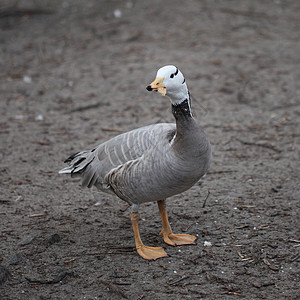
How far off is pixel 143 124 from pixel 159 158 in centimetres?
335

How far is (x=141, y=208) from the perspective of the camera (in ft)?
16.7

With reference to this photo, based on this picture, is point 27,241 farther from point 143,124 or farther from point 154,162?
point 143,124

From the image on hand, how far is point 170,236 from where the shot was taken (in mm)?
4352

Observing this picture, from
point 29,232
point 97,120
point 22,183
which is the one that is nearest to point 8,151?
point 22,183

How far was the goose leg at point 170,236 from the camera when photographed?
4277 millimetres

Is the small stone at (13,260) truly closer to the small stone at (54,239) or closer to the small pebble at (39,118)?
the small stone at (54,239)

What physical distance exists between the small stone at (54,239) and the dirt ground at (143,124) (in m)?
0.01

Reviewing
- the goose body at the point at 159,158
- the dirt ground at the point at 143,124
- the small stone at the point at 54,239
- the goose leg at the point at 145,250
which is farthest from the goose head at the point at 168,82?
the small stone at the point at 54,239

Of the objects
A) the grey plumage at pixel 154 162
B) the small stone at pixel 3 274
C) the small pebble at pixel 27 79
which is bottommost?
the small pebble at pixel 27 79

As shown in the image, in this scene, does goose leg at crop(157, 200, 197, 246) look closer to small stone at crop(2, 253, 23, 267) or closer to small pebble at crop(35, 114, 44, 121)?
small stone at crop(2, 253, 23, 267)

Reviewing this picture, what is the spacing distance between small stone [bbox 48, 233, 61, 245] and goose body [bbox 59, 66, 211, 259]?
2.33 feet

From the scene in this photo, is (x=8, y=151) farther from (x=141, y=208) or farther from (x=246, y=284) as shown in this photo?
(x=246, y=284)

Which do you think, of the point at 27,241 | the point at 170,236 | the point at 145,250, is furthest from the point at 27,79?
the point at 145,250

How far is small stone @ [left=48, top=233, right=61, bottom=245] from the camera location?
4.24m
